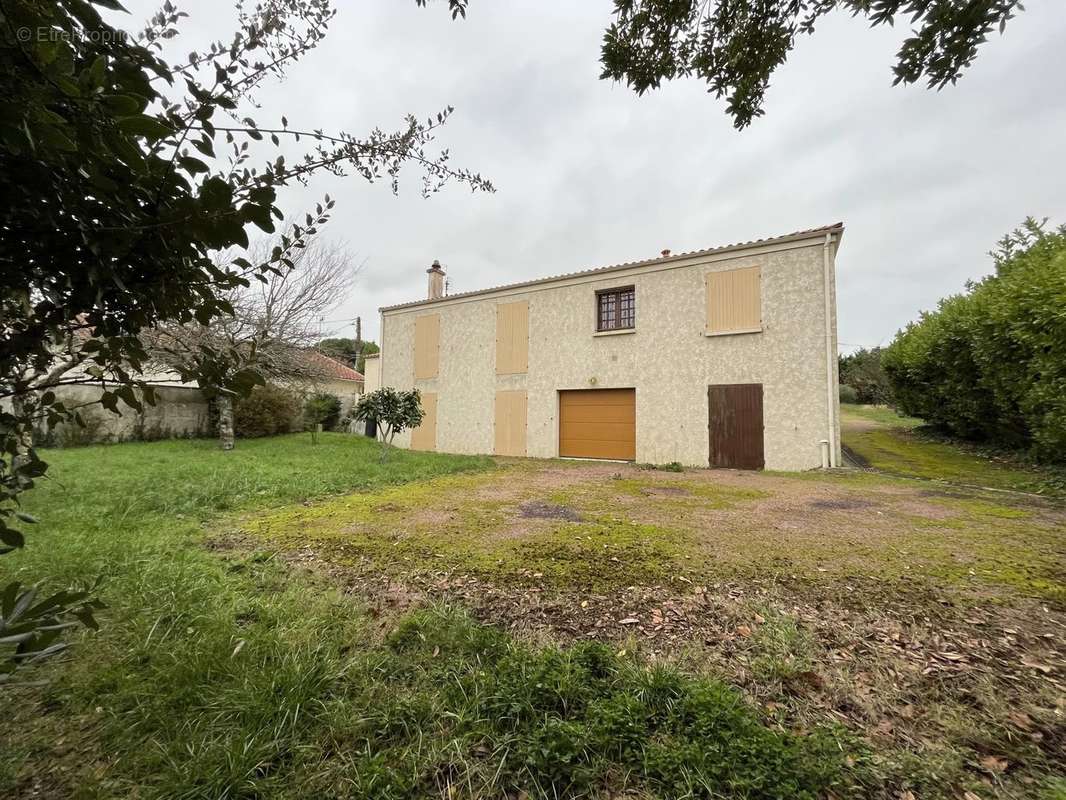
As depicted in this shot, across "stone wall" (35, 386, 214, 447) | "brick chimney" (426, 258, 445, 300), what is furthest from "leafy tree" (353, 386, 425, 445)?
"brick chimney" (426, 258, 445, 300)

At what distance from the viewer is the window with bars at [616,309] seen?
35.4 ft

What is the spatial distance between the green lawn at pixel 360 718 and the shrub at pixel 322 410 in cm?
1348

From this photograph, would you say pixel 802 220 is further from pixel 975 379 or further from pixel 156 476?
pixel 156 476

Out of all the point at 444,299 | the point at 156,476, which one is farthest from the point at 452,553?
the point at 444,299

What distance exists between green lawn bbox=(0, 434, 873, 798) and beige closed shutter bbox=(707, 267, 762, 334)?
8.93 m

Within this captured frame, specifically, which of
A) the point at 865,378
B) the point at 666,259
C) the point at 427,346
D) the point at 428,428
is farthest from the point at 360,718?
the point at 865,378

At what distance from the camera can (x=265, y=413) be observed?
44.7ft

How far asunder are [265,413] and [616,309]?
11.6 meters

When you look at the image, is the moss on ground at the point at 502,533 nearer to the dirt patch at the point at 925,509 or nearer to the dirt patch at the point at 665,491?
the dirt patch at the point at 665,491

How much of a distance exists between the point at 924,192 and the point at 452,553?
12.8 metres

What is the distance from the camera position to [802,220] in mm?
9031

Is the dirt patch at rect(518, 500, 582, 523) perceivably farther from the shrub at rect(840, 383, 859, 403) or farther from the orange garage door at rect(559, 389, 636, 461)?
the shrub at rect(840, 383, 859, 403)

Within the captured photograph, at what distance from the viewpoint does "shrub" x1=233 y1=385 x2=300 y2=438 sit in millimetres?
13219

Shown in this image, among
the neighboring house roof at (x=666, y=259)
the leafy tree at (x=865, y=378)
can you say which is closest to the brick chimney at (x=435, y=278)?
the neighboring house roof at (x=666, y=259)
